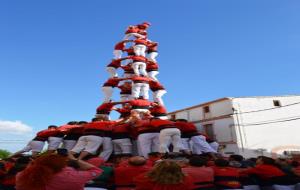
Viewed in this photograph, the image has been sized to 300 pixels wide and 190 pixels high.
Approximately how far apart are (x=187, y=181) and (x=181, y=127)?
6310 millimetres

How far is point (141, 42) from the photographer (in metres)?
15.5

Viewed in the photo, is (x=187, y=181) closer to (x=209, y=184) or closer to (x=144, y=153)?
(x=209, y=184)

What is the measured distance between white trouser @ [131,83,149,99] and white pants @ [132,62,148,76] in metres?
1.01

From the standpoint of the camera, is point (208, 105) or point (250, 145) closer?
point (250, 145)

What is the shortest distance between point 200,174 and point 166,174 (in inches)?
46.6

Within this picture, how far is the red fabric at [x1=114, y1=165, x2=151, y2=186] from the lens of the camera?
495cm

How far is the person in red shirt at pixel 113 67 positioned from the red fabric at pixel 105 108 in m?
2.21

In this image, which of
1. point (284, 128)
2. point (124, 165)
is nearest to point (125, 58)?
point (124, 165)

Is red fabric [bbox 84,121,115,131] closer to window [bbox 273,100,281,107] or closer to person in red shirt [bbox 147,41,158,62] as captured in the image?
person in red shirt [bbox 147,41,158,62]

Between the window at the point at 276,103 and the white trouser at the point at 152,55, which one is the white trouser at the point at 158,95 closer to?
the white trouser at the point at 152,55

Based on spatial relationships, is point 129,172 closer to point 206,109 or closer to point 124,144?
point 124,144

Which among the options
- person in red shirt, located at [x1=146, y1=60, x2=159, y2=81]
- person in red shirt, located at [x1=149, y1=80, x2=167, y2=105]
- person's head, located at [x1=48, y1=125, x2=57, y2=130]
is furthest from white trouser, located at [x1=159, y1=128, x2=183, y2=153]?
person in red shirt, located at [x1=146, y1=60, x2=159, y2=81]

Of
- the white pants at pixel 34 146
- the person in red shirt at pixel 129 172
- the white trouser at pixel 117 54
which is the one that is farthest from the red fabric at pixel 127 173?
the white trouser at pixel 117 54

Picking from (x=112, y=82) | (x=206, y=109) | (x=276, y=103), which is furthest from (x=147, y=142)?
(x=276, y=103)
